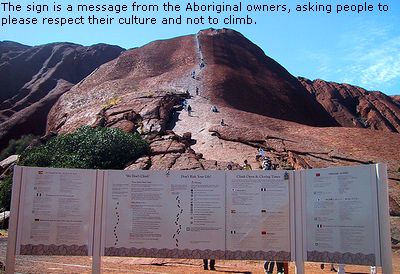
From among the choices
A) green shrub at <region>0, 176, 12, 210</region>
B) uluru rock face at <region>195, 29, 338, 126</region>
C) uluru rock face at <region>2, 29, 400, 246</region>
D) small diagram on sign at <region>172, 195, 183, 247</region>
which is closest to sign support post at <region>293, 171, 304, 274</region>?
small diagram on sign at <region>172, 195, 183, 247</region>

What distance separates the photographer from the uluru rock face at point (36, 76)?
223ft

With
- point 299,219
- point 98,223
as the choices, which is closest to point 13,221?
point 98,223

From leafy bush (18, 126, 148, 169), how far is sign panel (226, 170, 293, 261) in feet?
57.3

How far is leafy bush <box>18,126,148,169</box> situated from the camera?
2589 cm

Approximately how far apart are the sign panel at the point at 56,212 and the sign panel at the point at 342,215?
3843 mm

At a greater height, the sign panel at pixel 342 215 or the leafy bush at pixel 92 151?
the leafy bush at pixel 92 151

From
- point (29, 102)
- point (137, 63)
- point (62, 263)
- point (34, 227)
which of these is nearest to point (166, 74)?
point (137, 63)

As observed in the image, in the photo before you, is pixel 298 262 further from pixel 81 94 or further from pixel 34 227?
pixel 81 94

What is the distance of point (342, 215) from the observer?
7980 millimetres

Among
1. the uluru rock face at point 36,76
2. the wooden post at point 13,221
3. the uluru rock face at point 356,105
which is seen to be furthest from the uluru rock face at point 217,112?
the wooden post at point 13,221

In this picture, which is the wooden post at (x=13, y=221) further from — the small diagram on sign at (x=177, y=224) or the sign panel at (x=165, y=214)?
the small diagram on sign at (x=177, y=224)

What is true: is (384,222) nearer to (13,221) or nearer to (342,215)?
(342,215)

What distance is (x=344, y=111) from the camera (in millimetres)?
94500

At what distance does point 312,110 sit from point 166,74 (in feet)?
67.4
